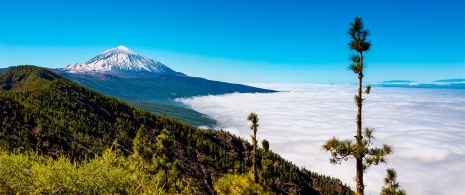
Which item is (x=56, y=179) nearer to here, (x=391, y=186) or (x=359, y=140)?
(x=359, y=140)

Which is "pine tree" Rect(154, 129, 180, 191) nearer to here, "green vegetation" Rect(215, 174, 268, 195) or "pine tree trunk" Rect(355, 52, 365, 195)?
"green vegetation" Rect(215, 174, 268, 195)

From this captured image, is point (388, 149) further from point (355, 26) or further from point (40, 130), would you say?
point (40, 130)

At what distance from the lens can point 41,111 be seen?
195m

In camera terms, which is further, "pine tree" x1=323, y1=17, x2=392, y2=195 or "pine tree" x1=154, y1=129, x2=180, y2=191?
"pine tree" x1=154, y1=129, x2=180, y2=191

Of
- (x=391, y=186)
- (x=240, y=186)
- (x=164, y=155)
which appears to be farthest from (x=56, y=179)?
(x=391, y=186)

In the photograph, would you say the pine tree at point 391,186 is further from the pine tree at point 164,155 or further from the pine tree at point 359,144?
the pine tree at point 164,155

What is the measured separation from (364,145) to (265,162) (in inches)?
1397

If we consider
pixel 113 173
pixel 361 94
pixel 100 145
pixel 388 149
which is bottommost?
pixel 100 145

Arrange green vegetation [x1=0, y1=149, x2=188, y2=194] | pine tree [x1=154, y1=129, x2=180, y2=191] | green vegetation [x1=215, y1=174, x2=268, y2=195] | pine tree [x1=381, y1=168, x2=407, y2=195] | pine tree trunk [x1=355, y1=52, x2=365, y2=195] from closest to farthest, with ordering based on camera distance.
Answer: green vegetation [x1=0, y1=149, x2=188, y2=194], pine tree trunk [x1=355, y1=52, x2=365, y2=195], green vegetation [x1=215, y1=174, x2=268, y2=195], pine tree [x1=381, y1=168, x2=407, y2=195], pine tree [x1=154, y1=129, x2=180, y2=191]

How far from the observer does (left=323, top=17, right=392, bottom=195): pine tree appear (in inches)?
789

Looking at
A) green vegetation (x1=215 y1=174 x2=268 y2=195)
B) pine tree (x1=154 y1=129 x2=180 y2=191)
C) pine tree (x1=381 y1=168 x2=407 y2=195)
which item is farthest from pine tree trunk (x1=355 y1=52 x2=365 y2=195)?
pine tree (x1=154 y1=129 x2=180 y2=191)

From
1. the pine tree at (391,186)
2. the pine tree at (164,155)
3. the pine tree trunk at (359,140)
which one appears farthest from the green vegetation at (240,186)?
the pine tree trunk at (359,140)

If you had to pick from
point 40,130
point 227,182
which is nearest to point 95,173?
point 227,182

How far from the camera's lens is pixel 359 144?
67.1ft
